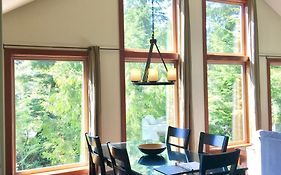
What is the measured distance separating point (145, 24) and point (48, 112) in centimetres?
211

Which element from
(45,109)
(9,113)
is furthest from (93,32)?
(9,113)

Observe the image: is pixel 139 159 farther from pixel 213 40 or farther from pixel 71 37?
pixel 213 40

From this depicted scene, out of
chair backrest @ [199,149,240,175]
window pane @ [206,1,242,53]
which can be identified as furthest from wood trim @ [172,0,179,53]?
chair backrest @ [199,149,240,175]

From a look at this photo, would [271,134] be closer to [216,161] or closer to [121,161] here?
[216,161]

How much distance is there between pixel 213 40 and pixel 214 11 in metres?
0.55

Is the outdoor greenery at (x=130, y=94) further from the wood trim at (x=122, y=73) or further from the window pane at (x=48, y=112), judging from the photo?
the wood trim at (x=122, y=73)

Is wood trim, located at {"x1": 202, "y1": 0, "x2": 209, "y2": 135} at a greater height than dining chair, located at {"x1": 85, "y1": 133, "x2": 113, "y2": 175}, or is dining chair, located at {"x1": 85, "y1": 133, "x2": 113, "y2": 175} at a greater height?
wood trim, located at {"x1": 202, "y1": 0, "x2": 209, "y2": 135}

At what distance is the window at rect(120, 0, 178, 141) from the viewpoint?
5.24 meters

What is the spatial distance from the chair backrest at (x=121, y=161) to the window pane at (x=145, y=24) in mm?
2437

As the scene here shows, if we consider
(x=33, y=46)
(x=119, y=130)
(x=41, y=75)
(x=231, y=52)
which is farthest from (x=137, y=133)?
(x=231, y=52)

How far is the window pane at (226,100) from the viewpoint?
6035 mm

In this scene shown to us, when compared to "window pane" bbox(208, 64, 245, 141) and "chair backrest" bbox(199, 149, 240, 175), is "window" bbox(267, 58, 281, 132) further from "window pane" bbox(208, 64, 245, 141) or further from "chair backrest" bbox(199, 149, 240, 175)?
"chair backrest" bbox(199, 149, 240, 175)

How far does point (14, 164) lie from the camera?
4.39 metres

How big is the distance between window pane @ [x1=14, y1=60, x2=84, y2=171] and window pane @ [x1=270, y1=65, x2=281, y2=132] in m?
4.03
